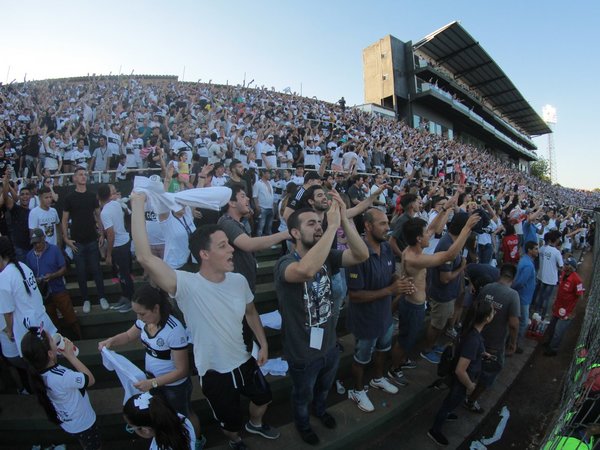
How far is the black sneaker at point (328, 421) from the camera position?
3.25 m

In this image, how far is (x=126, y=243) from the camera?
484 centimetres

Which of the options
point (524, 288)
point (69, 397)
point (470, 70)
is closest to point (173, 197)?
point (69, 397)

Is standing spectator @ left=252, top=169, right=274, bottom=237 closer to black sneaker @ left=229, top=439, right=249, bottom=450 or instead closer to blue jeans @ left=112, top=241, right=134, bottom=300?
blue jeans @ left=112, top=241, right=134, bottom=300

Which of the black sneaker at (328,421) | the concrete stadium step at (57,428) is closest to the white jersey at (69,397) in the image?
the concrete stadium step at (57,428)

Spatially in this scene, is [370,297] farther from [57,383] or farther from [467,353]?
[57,383]

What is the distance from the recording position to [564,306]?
5895 millimetres

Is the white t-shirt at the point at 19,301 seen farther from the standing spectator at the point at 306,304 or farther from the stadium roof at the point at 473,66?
the stadium roof at the point at 473,66

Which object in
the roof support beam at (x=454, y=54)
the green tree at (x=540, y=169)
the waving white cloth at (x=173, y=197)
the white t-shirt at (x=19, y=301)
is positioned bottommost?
the white t-shirt at (x=19, y=301)

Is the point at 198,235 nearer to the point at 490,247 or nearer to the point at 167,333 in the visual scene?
the point at 167,333

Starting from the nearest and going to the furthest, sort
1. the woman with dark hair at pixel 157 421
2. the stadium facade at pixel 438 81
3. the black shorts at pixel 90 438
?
the woman with dark hair at pixel 157 421
the black shorts at pixel 90 438
the stadium facade at pixel 438 81

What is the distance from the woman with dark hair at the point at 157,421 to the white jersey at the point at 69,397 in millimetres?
868

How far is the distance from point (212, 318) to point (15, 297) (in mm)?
2088

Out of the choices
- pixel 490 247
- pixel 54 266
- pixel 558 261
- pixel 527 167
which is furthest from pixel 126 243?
pixel 527 167

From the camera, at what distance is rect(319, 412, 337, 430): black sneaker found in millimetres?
3254
